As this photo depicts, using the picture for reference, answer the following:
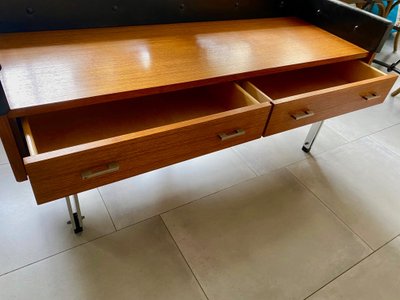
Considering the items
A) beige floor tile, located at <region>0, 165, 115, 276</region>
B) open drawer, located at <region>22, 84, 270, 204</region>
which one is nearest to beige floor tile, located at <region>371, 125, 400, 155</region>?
open drawer, located at <region>22, 84, 270, 204</region>

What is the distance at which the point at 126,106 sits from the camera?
89 cm

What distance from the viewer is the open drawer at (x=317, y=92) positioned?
0.86 metres

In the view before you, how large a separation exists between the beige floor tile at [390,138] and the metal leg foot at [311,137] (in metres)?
0.52

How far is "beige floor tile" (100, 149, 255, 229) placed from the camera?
1.18m

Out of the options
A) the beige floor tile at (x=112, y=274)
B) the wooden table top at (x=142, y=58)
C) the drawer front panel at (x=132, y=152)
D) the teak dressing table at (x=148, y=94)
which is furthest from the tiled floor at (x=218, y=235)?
the wooden table top at (x=142, y=58)

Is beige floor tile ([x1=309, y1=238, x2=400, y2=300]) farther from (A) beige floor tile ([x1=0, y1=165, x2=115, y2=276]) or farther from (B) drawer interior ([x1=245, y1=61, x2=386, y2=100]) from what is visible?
(A) beige floor tile ([x1=0, y1=165, x2=115, y2=276])

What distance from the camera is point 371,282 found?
3.46ft

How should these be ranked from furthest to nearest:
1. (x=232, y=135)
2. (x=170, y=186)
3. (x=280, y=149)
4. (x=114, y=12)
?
(x=280, y=149)
(x=170, y=186)
(x=114, y=12)
(x=232, y=135)

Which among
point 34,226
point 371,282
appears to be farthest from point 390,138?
point 34,226

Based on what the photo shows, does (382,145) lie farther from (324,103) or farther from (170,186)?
(170,186)

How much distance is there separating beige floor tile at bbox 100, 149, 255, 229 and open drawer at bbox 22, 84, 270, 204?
47cm

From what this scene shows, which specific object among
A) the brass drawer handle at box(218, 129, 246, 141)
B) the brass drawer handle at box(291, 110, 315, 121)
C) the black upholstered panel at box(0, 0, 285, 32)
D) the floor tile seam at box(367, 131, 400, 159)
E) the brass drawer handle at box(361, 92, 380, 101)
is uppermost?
the black upholstered panel at box(0, 0, 285, 32)

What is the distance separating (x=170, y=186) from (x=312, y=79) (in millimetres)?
755

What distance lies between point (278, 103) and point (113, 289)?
78 centimetres
